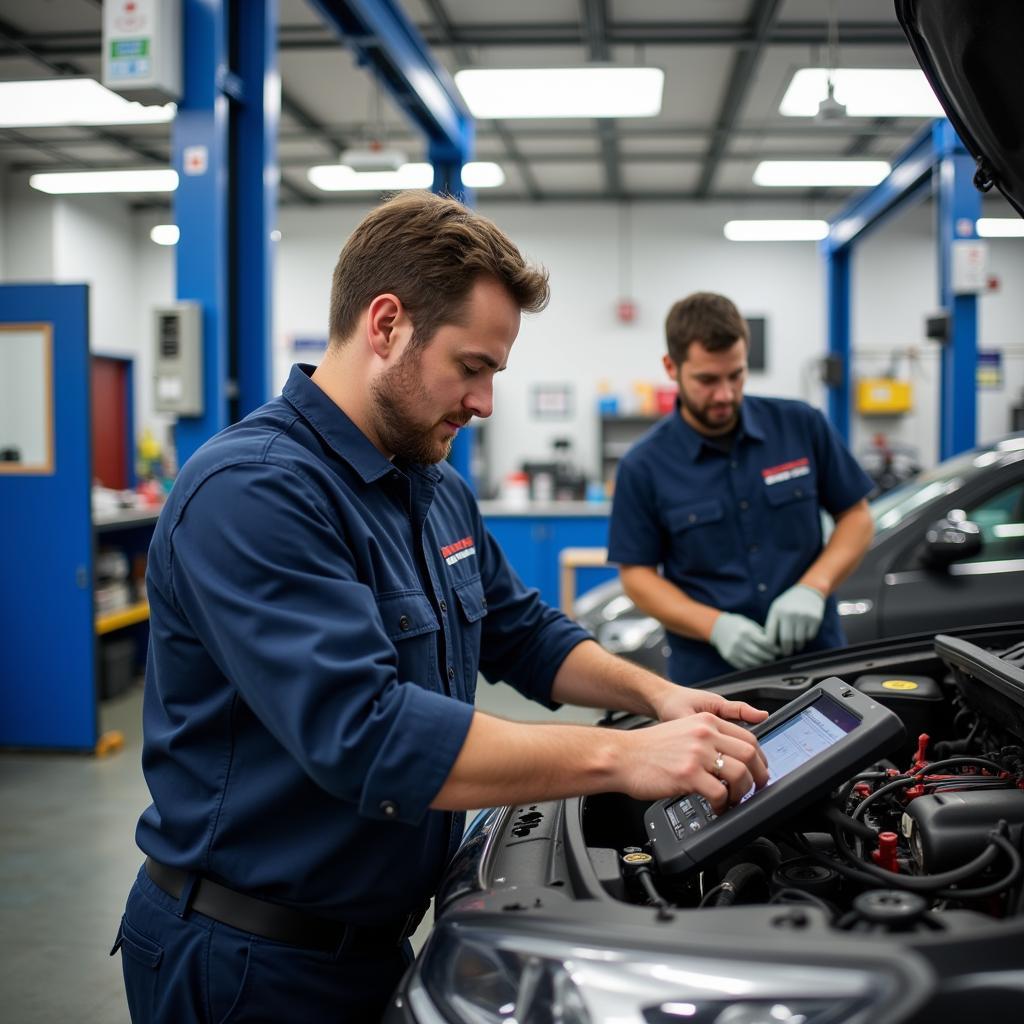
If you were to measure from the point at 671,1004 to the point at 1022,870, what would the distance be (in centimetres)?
52

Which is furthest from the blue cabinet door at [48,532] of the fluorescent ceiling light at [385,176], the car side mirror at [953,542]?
the fluorescent ceiling light at [385,176]

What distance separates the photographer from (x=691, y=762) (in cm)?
115

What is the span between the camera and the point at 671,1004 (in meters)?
0.86

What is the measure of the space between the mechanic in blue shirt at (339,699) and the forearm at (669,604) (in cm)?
119

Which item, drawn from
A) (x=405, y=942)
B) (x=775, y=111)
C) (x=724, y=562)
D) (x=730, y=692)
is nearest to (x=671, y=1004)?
(x=405, y=942)

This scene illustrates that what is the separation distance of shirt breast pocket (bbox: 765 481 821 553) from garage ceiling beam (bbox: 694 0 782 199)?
17.0 feet

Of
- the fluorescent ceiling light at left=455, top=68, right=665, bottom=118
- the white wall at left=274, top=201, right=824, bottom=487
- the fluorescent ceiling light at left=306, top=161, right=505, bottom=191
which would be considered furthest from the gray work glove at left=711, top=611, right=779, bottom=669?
the white wall at left=274, top=201, right=824, bottom=487

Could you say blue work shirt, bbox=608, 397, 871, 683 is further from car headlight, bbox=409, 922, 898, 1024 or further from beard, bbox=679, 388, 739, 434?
car headlight, bbox=409, 922, 898, 1024

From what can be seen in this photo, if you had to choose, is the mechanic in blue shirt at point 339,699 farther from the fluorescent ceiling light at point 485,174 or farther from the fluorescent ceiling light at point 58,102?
the fluorescent ceiling light at point 485,174

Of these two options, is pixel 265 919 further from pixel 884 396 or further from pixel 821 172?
pixel 884 396

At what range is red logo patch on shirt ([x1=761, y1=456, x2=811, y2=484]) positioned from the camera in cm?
258

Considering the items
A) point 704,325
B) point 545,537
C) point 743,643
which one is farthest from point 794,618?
point 545,537

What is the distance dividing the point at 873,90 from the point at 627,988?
20.5ft

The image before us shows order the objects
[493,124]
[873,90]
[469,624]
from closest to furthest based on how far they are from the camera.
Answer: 1. [469,624]
2. [873,90]
3. [493,124]
